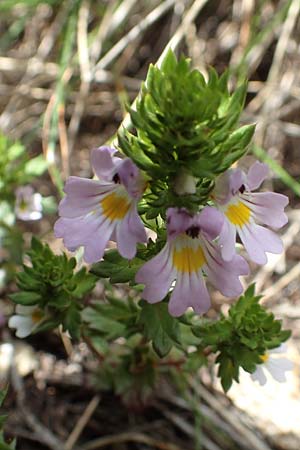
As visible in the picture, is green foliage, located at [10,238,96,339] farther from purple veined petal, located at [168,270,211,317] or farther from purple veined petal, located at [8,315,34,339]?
purple veined petal, located at [168,270,211,317]

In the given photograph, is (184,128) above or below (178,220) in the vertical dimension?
above

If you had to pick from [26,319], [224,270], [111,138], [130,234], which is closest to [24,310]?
[26,319]

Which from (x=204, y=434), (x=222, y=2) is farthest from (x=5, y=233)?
(x=222, y=2)

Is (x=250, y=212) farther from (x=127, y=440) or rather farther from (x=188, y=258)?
(x=127, y=440)

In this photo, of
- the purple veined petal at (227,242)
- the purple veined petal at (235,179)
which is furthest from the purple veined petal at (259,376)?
the purple veined petal at (235,179)

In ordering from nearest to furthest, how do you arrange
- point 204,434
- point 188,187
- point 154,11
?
point 188,187
point 204,434
point 154,11

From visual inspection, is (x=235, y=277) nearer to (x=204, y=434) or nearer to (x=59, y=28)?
(x=204, y=434)

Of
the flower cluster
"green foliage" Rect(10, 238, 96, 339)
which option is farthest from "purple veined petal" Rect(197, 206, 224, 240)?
"green foliage" Rect(10, 238, 96, 339)
